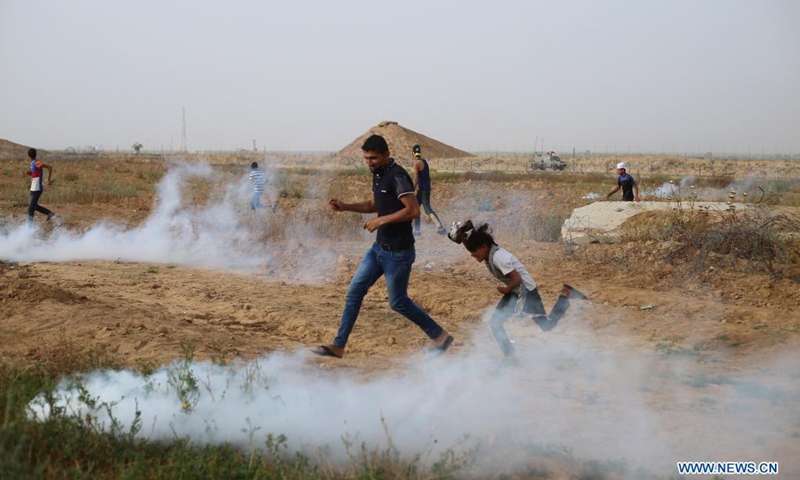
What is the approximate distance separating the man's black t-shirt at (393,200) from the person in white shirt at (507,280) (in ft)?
1.68

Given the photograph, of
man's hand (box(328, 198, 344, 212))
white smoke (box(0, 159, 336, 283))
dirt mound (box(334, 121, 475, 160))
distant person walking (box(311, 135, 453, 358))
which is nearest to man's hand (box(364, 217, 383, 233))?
distant person walking (box(311, 135, 453, 358))

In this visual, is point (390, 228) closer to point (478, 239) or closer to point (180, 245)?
point (478, 239)

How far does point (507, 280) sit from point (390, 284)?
107 cm

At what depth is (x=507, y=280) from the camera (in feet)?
19.0

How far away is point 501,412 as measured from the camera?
4.90 meters

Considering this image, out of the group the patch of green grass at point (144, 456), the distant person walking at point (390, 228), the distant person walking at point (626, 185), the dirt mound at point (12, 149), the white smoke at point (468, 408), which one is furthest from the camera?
the dirt mound at point (12, 149)

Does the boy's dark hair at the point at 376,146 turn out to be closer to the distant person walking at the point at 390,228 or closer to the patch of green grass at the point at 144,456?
the distant person walking at the point at 390,228

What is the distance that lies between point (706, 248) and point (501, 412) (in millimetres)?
5886

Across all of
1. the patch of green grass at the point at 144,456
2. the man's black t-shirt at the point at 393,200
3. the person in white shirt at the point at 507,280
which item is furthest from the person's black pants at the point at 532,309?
the patch of green grass at the point at 144,456

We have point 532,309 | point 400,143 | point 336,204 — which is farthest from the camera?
point 400,143

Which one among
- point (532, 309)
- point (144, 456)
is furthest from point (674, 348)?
point (144, 456)

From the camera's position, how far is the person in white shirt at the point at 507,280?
5.61m

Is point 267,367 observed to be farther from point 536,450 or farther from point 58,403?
point 536,450

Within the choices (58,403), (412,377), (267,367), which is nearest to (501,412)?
(412,377)
